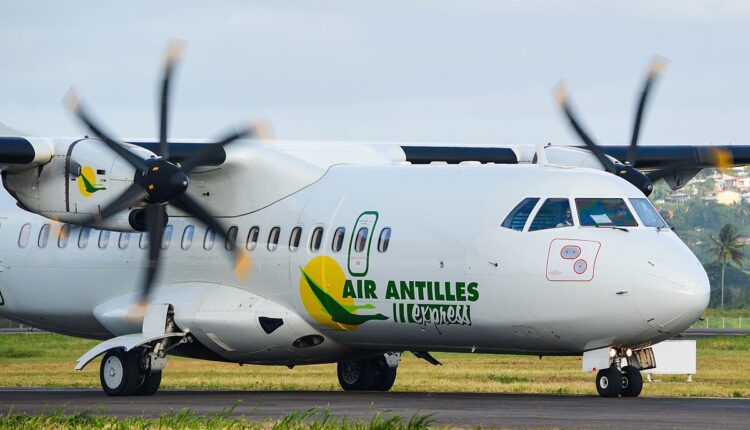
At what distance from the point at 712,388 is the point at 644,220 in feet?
27.2

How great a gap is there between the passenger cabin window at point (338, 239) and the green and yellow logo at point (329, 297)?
7.5 inches

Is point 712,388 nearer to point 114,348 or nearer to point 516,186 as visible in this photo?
point 516,186

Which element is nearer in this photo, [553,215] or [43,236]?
[553,215]

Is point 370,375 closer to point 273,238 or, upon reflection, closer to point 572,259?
point 273,238

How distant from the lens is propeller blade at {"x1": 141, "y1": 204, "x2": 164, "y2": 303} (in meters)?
23.8

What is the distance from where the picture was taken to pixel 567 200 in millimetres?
21297

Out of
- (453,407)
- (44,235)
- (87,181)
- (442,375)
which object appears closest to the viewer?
(453,407)

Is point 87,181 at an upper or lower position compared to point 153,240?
upper

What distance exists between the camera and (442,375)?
116ft

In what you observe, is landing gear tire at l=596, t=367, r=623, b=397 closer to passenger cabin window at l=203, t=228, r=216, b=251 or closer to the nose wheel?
the nose wheel

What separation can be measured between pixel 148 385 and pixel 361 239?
416 centimetres

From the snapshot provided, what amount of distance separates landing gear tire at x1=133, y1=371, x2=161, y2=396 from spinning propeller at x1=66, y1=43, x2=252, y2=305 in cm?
147

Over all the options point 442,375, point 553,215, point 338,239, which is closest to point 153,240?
point 338,239

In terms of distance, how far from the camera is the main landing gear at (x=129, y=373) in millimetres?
23562
